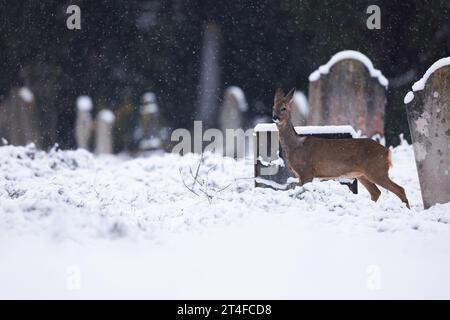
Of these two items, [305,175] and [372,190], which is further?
[372,190]

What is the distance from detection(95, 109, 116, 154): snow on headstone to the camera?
52.2ft

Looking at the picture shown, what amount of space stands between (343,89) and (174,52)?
7.36m

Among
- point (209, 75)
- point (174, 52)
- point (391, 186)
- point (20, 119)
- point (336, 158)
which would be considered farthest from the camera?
point (209, 75)

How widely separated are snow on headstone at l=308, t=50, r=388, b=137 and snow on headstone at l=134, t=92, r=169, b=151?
5.91 meters

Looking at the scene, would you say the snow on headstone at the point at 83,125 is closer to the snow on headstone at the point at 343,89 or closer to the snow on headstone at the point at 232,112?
the snow on headstone at the point at 232,112

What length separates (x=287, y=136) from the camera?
26.0 feet

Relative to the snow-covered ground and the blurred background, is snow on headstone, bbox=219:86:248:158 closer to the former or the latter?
the blurred background

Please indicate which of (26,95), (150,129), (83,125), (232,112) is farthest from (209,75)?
(26,95)

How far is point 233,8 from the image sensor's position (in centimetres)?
1762

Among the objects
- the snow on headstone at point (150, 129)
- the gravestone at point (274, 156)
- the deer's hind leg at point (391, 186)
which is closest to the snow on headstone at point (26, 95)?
the snow on headstone at point (150, 129)

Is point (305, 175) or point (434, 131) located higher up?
point (434, 131)

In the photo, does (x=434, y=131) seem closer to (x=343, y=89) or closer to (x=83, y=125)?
(x=343, y=89)
